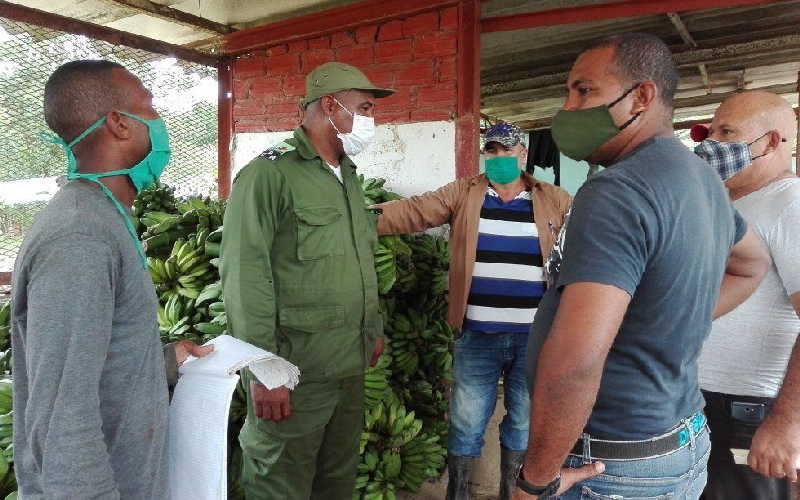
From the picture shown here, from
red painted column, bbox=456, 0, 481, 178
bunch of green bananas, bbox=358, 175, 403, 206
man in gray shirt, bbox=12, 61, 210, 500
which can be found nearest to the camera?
man in gray shirt, bbox=12, 61, 210, 500

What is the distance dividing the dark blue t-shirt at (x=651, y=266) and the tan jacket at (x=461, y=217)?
4.75 ft

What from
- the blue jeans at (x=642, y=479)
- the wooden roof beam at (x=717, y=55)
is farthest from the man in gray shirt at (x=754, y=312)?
the wooden roof beam at (x=717, y=55)

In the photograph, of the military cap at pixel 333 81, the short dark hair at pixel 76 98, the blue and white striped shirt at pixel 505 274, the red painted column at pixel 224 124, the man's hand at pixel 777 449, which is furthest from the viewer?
the red painted column at pixel 224 124

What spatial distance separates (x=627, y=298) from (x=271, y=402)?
140cm

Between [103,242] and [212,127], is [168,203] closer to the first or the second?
[212,127]

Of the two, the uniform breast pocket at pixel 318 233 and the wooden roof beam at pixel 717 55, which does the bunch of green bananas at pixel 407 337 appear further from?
the wooden roof beam at pixel 717 55

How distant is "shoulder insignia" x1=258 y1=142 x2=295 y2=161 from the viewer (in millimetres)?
2223

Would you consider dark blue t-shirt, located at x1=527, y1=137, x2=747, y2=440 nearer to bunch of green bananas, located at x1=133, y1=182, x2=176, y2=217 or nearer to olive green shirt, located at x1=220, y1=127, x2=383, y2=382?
olive green shirt, located at x1=220, y1=127, x2=383, y2=382

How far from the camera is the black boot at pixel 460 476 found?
114 inches

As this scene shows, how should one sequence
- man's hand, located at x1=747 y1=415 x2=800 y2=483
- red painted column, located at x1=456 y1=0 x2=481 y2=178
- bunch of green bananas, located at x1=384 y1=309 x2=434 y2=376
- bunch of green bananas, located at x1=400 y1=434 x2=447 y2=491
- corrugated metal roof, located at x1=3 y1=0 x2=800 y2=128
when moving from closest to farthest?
man's hand, located at x1=747 y1=415 x2=800 y2=483 < bunch of green bananas, located at x1=400 y1=434 x2=447 y2=491 < bunch of green bananas, located at x1=384 y1=309 x2=434 y2=376 < red painted column, located at x1=456 y1=0 x2=481 y2=178 < corrugated metal roof, located at x1=3 y1=0 x2=800 y2=128

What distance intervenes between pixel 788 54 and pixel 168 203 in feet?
19.9

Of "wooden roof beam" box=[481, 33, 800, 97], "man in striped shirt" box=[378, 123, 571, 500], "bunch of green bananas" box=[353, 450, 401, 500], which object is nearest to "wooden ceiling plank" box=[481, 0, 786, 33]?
"wooden roof beam" box=[481, 33, 800, 97]

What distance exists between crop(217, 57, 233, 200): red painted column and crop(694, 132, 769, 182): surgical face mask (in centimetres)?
443

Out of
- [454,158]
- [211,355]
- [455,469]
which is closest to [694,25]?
[454,158]
